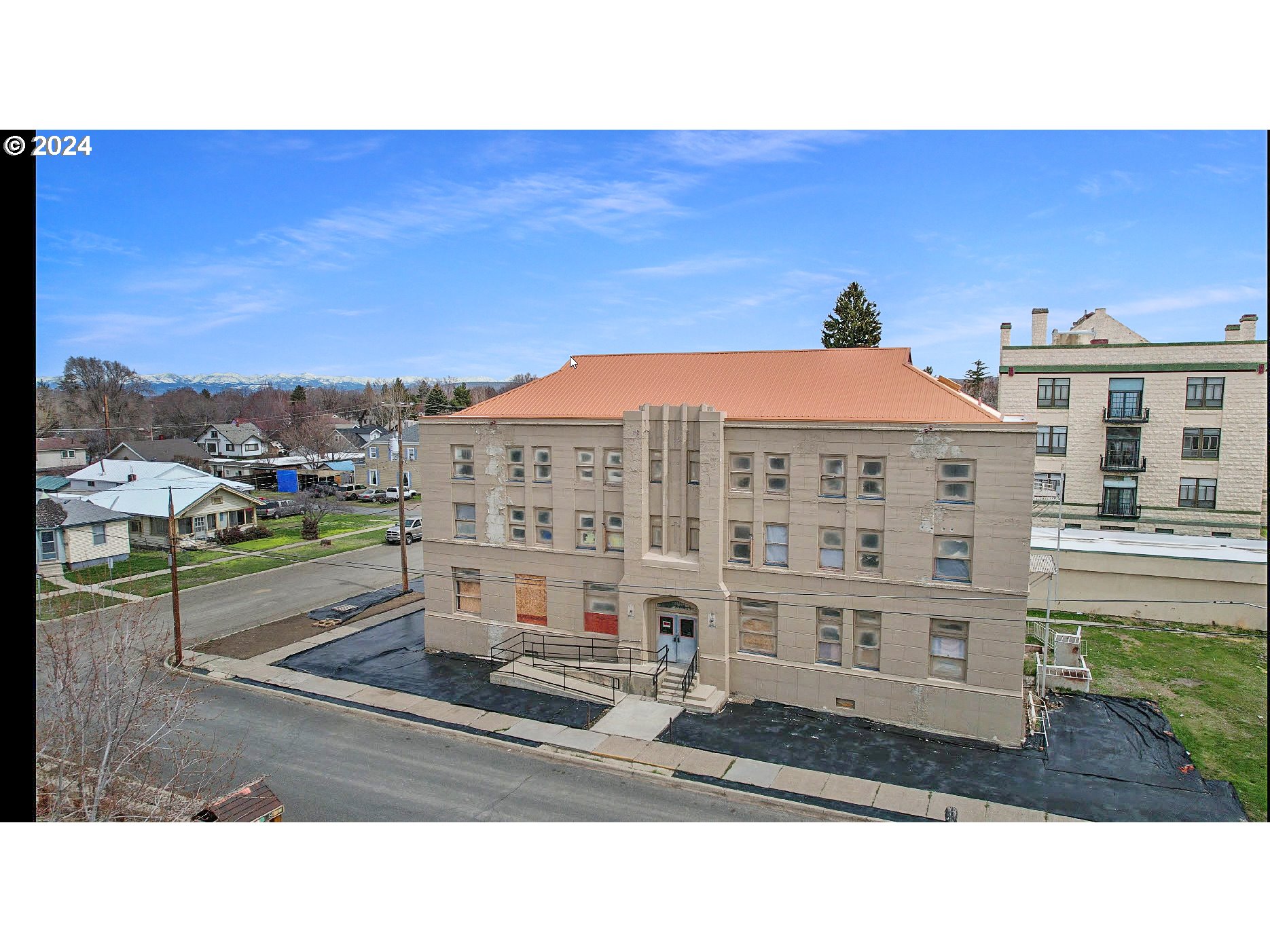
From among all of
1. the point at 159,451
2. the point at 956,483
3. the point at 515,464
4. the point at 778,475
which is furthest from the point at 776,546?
the point at 159,451

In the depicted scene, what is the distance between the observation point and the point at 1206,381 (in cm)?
3459

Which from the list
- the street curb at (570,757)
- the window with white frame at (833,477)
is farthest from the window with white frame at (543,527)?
the window with white frame at (833,477)

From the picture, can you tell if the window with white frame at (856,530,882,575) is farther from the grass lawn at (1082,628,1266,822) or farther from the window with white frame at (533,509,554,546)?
the window with white frame at (533,509,554,546)

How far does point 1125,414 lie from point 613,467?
28.8 m

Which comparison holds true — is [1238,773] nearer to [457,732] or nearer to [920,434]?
[920,434]

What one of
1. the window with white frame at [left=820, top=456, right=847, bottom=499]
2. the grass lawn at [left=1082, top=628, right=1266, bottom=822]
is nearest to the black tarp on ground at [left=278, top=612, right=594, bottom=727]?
the window with white frame at [left=820, top=456, right=847, bottom=499]

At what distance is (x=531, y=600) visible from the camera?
24562 mm

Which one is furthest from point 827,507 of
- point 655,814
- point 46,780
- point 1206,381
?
point 1206,381

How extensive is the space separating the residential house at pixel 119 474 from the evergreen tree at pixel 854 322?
44619 millimetres

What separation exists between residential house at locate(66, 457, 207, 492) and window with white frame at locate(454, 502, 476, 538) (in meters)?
31.9

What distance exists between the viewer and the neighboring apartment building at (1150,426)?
3409cm

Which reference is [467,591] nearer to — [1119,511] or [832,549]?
[832,549]

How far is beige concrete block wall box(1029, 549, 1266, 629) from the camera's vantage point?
2731 centimetres

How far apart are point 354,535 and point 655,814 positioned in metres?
37.6
